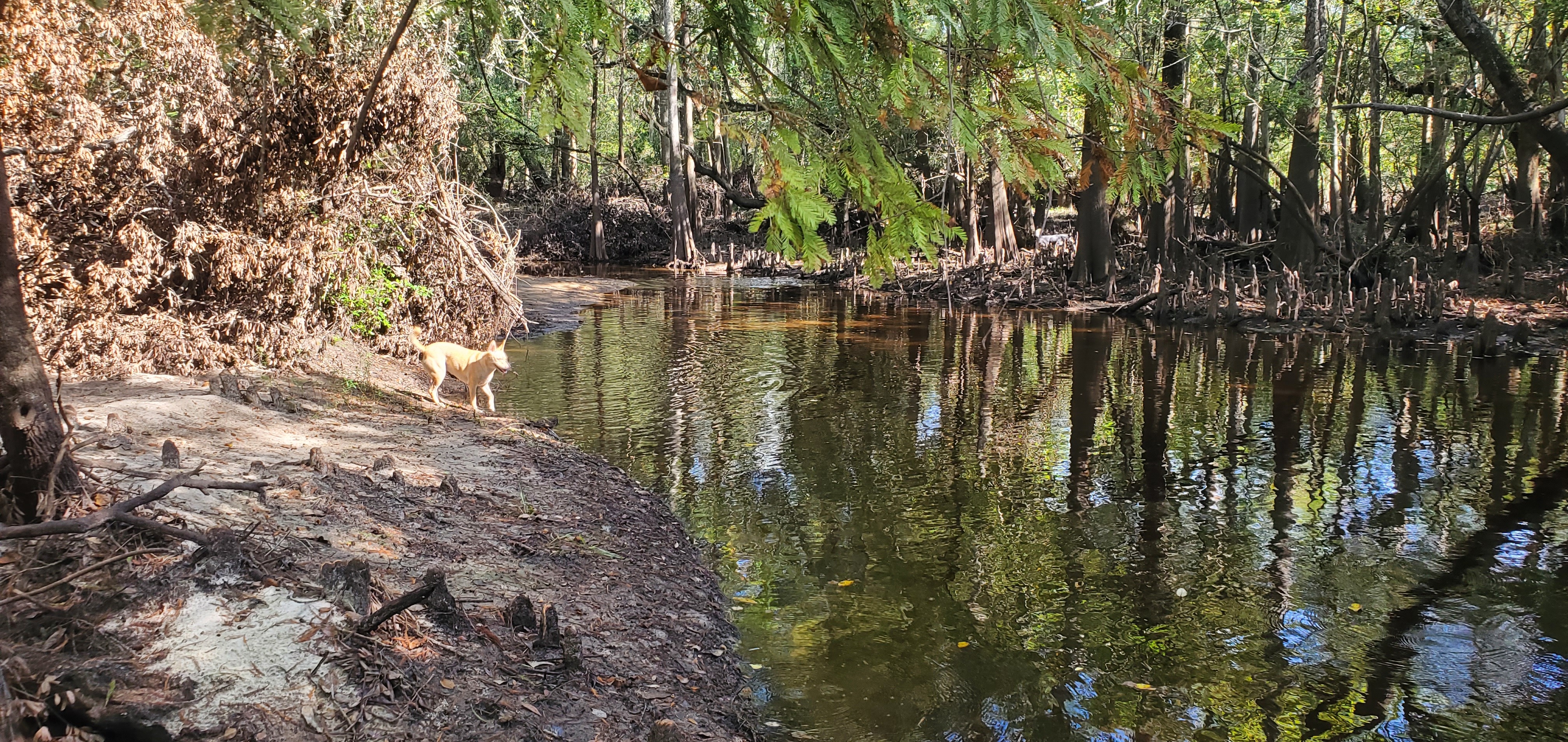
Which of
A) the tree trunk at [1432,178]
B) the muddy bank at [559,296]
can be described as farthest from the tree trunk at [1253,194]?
the muddy bank at [559,296]

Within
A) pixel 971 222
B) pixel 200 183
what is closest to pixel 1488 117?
pixel 200 183

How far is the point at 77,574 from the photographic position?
3152mm

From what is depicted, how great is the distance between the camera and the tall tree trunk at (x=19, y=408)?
A: 3.37 meters

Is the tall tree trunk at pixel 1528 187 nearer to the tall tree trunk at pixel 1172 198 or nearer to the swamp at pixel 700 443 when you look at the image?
the swamp at pixel 700 443

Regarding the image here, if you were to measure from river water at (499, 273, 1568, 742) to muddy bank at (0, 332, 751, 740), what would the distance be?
→ 617mm

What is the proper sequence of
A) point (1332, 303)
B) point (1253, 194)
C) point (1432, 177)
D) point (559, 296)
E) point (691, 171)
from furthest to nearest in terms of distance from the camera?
point (691, 171) < point (1253, 194) < point (559, 296) < point (1432, 177) < point (1332, 303)

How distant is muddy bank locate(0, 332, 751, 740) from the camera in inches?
119

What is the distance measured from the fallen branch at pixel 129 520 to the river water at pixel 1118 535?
249 cm

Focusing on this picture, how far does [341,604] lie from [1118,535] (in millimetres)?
5550

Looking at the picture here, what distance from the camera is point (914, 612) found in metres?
5.66

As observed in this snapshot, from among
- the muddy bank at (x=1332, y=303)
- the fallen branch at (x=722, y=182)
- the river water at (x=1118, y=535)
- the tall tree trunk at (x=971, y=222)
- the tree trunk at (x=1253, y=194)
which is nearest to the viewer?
the river water at (x=1118, y=535)

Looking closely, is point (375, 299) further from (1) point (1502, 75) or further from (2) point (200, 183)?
(1) point (1502, 75)

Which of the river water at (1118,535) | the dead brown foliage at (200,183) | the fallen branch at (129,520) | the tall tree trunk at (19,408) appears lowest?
the river water at (1118,535)

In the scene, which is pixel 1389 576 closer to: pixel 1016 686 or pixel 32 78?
pixel 1016 686
